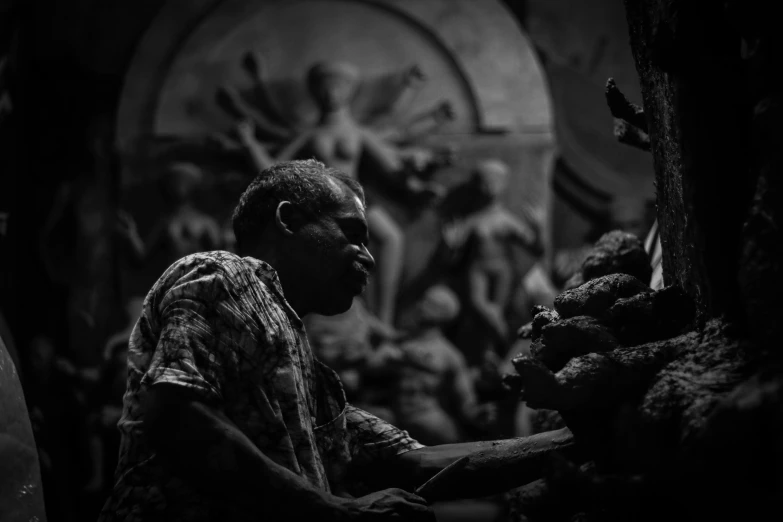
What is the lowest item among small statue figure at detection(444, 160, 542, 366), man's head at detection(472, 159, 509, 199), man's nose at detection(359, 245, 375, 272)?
man's nose at detection(359, 245, 375, 272)

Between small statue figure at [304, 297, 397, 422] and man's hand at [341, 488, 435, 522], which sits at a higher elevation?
small statue figure at [304, 297, 397, 422]

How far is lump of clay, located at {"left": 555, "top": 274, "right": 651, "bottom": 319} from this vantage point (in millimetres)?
2289

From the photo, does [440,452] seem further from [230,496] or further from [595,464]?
[230,496]

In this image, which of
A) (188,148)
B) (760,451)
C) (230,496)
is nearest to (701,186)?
(760,451)

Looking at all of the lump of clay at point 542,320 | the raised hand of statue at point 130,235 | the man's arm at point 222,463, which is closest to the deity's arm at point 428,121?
the raised hand of statue at point 130,235

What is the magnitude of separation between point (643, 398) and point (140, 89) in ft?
20.0

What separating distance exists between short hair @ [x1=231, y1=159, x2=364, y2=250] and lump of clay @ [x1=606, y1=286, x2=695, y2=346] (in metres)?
0.83

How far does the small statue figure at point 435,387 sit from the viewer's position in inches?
255

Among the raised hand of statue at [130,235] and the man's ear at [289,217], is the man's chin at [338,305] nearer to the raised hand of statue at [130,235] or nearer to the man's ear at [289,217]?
the man's ear at [289,217]

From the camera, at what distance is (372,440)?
2.75 meters

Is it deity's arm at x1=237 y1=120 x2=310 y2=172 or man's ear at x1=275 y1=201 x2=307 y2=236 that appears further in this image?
deity's arm at x1=237 y1=120 x2=310 y2=172

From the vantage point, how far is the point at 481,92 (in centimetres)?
748

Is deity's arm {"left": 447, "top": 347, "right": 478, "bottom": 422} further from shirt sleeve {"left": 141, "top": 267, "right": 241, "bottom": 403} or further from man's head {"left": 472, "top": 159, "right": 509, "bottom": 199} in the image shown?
shirt sleeve {"left": 141, "top": 267, "right": 241, "bottom": 403}

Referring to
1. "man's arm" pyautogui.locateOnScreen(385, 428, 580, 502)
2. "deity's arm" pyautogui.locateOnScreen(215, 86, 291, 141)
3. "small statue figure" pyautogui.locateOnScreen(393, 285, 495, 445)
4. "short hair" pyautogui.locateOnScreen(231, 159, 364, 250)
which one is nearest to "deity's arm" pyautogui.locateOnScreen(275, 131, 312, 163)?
"deity's arm" pyautogui.locateOnScreen(215, 86, 291, 141)
